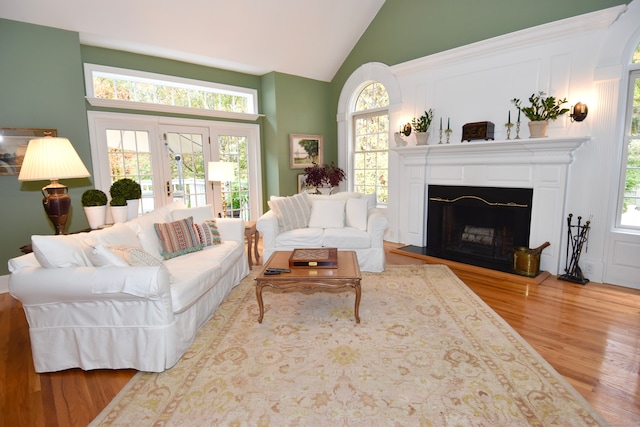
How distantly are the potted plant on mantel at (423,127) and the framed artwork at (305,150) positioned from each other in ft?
6.97

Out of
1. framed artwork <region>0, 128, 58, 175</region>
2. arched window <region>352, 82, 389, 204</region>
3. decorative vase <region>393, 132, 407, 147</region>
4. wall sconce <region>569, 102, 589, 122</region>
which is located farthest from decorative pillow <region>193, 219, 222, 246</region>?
wall sconce <region>569, 102, 589, 122</region>

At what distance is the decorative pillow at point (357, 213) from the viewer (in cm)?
439

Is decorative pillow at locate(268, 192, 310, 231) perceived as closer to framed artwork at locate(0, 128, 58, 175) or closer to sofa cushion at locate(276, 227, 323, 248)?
sofa cushion at locate(276, 227, 323, 248)

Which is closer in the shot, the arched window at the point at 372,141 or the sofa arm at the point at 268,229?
the sofa arm at the point at 268,229

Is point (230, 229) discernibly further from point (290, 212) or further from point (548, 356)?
point (548, 356)

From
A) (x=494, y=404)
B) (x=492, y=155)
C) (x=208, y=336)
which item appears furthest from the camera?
(x=492, y=155)

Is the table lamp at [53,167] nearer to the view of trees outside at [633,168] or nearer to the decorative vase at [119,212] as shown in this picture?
the decorative vase at [119,212]

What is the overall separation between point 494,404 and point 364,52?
568 cm

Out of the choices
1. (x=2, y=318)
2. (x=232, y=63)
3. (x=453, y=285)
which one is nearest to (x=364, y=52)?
(x=232, y=63)

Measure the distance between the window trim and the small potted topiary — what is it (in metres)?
1.53

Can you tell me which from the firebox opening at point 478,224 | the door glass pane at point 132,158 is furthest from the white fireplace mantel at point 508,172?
the door glass pane at point 132,158

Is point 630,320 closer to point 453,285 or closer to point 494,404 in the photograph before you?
point 453,285

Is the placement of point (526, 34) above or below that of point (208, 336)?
above

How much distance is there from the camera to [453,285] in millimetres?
3777
